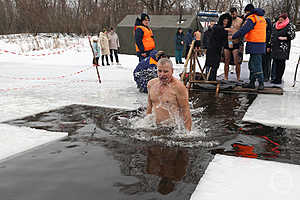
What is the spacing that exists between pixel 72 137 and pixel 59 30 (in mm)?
27431

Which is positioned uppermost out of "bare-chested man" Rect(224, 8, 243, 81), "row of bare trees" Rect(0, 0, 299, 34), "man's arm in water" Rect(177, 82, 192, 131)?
"row of bare trees" Rect(0, 0, 299, 34)

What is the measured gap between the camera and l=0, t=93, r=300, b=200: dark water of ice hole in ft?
8.26

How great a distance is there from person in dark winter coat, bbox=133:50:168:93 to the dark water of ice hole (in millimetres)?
1954

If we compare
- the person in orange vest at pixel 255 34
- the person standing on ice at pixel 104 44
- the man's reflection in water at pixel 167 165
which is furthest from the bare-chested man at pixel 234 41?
the person standing on ice at pixel 104 44

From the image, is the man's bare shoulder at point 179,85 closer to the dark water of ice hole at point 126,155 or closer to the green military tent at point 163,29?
the dark water of ice hole at point 126,155

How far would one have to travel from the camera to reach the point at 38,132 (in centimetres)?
402

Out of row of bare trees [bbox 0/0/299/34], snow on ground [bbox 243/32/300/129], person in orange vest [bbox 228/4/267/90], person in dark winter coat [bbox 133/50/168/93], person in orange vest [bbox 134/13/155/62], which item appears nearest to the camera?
snow on ground [bbox 243/32/300/129]

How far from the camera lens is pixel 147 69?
22.5 feet

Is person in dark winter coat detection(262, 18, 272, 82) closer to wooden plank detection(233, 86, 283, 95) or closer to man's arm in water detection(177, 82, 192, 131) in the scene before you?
wooden plank detection(233, 86, 283, 95)

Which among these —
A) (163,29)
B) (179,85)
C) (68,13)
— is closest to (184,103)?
(179,85)

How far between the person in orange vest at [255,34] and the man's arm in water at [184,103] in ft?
10.8

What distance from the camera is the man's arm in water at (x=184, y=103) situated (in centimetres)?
371

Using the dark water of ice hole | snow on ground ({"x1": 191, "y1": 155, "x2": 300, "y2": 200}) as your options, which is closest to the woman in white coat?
the dark water of ice hole

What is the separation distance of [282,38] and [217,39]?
181cm
